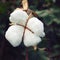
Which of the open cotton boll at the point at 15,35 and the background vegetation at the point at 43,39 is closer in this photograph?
the open cotton boll at the point at 15,35

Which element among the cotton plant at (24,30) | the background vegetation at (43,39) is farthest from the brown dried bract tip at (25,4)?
the background vegetation at (43,39)

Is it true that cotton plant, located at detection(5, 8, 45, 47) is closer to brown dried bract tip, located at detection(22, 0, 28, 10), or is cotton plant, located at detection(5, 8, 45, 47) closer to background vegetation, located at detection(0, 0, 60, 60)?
brown dried bract tip, located at detection(22, 0, 28, 10)

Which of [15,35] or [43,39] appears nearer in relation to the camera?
[15,35]

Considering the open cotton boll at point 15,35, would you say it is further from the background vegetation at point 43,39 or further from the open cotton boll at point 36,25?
the background vegetation at point 43,39

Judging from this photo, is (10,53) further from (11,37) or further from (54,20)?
(11,37)

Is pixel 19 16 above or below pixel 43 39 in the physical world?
above

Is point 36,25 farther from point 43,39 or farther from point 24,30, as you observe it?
point 43,39

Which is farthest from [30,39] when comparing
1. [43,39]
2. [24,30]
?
[43,39]

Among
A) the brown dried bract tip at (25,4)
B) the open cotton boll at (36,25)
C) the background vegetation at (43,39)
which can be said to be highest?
the brown dried bract tip at (25,4)
